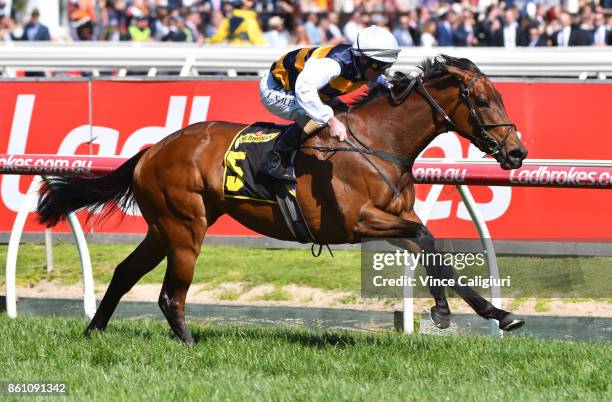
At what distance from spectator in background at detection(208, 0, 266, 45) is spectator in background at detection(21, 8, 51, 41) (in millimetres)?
3337

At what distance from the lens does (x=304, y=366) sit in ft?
17.6

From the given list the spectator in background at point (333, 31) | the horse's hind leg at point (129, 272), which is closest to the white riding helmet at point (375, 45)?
the horse's hind leg at point (129, 272)

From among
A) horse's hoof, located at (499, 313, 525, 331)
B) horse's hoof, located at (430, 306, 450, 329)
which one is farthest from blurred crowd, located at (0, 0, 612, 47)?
horse's hoof, located at (499, 313, 525, 331)

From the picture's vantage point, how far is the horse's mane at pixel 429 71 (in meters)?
5.96

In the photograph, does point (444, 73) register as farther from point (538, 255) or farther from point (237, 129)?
point (538, 255)

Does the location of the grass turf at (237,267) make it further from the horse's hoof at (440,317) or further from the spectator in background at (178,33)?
the spectator in background at (178,33)

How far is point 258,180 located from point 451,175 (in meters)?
1.22

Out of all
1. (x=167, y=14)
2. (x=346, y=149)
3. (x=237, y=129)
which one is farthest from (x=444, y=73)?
(x=167, y=14)

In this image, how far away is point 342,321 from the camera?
285 inches

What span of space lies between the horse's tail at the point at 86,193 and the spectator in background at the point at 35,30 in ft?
27.6

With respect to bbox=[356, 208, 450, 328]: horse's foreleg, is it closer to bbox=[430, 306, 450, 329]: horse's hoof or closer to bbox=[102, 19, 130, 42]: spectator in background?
bbox=[430, 306, 450, 329]: horse's hoof

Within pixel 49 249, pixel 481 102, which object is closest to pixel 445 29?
pixel 49 249

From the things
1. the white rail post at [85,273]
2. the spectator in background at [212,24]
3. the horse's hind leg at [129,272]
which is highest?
the horse's hind leg at [129,272]

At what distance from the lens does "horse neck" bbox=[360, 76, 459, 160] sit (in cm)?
596
